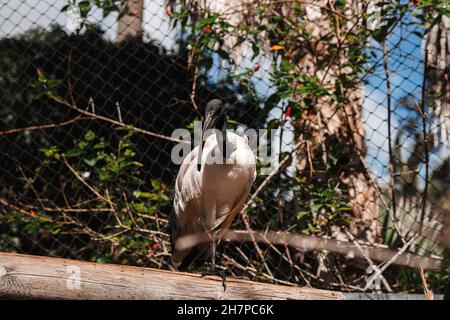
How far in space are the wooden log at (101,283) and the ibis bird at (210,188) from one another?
0.56 metres

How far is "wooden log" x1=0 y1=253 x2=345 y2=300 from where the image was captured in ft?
4.68

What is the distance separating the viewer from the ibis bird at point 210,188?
2.33 meters

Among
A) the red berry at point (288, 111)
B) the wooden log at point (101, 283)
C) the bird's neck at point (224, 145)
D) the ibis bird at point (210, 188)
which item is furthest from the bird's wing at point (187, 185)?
the wooden log at point (101, 283)

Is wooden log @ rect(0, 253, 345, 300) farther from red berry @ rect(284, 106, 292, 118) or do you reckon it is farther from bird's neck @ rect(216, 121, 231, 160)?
red berry @ rect(284, 106, 292, 118)

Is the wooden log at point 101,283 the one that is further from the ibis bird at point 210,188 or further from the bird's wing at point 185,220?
the bird's wing at point 185,220

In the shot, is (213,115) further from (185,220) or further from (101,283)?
(101,283)

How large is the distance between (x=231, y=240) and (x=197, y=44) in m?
0.98

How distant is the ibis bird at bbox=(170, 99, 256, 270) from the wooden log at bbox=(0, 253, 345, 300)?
1.84ft

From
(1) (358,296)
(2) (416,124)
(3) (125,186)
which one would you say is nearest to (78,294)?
(1) (358,296)

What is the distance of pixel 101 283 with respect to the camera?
152cm

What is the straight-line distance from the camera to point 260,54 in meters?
3.01

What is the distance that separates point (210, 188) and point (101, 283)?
898 mm

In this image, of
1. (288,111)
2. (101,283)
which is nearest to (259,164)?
(288,111)

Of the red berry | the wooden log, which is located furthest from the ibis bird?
the wooden log
